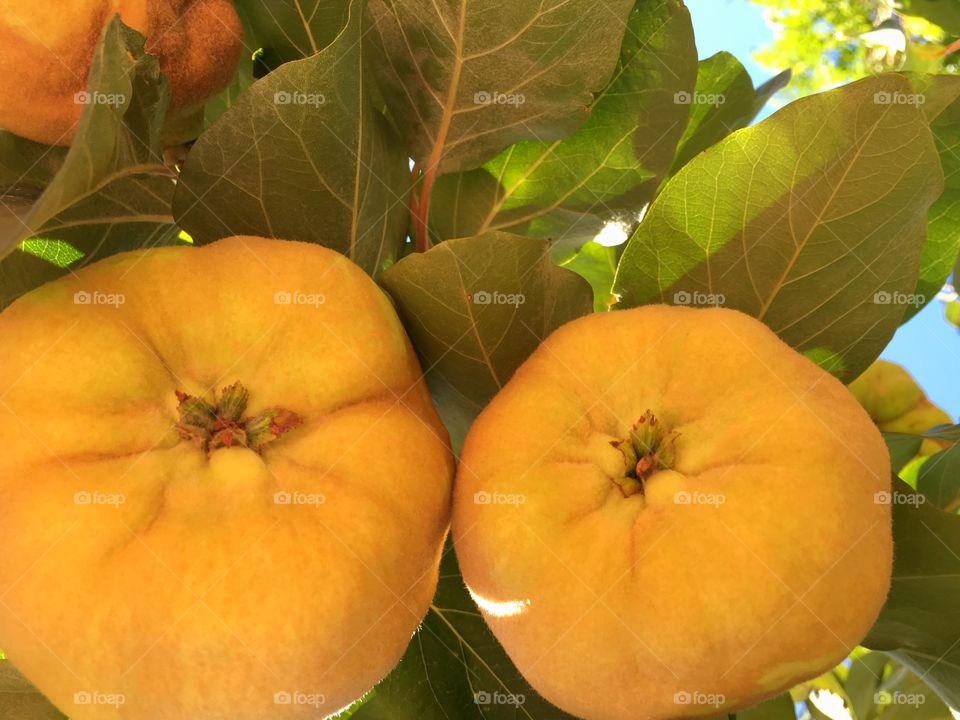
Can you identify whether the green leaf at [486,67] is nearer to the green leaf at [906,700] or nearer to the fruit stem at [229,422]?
the fruit stem at [229,422]

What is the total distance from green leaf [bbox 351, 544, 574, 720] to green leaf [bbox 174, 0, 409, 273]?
16.3 inches

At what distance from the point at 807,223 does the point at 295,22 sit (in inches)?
25.2

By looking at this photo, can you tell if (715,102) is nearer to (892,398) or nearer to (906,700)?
(892,398)

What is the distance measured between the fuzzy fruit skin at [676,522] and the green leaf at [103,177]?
41 centimetres

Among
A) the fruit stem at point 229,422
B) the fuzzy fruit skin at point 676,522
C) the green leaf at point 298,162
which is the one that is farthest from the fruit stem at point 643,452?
the green leaf at point 298,162

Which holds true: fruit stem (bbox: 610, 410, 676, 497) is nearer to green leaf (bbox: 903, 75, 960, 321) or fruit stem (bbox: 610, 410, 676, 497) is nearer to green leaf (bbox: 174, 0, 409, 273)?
green leaf (bbox: 174, 0, 409, 273)

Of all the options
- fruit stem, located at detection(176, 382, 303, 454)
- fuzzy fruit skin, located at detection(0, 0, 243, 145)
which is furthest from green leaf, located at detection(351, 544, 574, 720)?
fuzzy fruit skin, located at detection(0, 0, 243, 145)

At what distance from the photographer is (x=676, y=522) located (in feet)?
2.57

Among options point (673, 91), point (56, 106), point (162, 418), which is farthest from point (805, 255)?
point (56, 106)

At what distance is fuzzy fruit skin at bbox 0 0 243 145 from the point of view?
880 millimetres

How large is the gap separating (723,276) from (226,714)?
0.66 metres

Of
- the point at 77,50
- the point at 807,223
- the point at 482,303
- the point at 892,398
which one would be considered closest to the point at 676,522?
the point at 482,303

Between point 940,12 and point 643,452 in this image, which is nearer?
point 643,452

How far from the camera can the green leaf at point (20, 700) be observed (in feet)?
3.33
